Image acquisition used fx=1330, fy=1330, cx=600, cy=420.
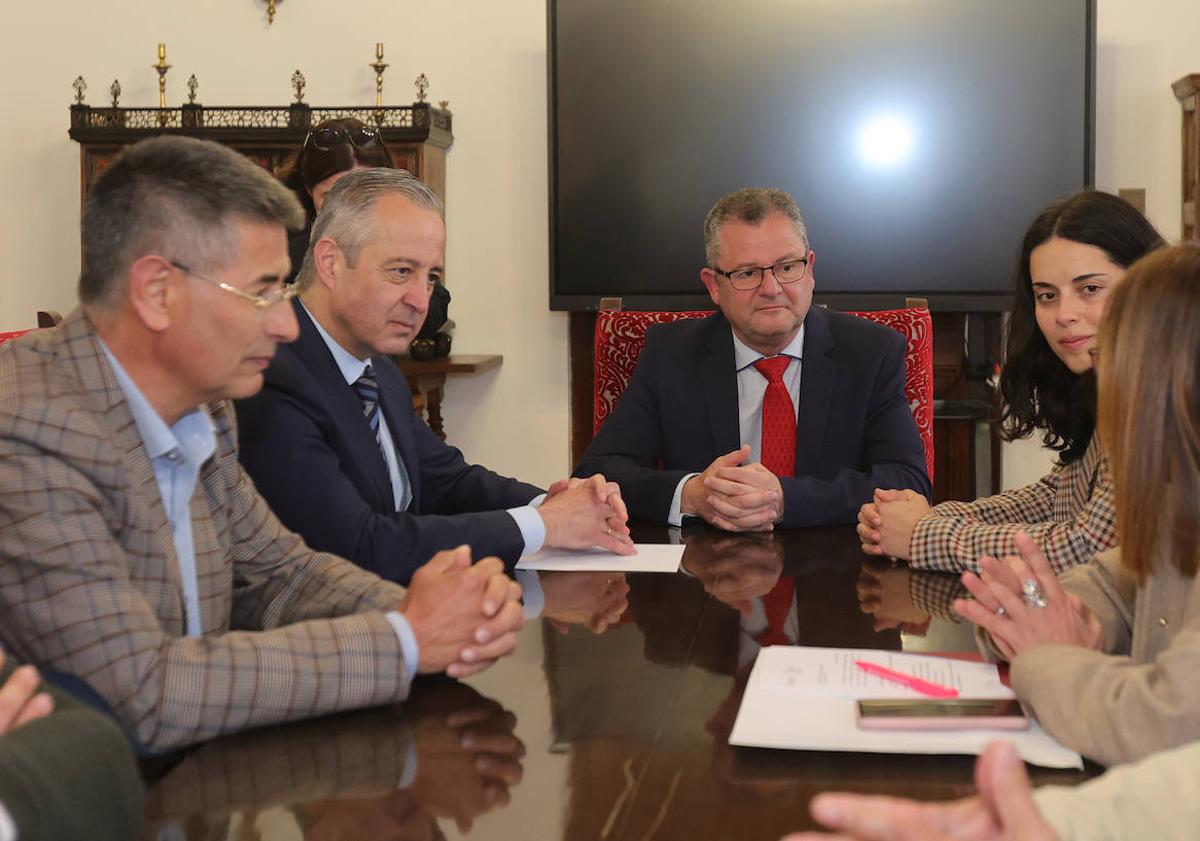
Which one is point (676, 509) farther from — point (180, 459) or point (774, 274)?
point (180, 459)

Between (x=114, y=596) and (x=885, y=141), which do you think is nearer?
(x=114, y=596)

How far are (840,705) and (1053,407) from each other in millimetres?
1437

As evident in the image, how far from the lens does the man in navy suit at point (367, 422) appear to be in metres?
2.17

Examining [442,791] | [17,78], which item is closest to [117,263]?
[442,791]

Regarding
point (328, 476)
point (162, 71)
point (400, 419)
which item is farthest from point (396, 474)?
point (162, 71)

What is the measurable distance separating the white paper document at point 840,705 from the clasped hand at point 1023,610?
0.17ft

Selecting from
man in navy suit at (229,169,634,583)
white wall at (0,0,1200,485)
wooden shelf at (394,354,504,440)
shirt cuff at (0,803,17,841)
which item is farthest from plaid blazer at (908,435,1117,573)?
white wall at (0,0,1200,485)

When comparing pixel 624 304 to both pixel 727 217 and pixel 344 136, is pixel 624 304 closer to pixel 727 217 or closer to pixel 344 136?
pixel 344 136

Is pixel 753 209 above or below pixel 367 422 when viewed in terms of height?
above

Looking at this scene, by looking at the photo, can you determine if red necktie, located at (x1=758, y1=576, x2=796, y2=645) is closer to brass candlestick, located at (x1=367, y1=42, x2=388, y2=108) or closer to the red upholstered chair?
the red upholstered chair

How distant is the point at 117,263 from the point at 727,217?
191 centimetres

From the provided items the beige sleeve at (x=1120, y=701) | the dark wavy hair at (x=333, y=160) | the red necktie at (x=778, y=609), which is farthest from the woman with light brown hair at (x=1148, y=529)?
the dark wavy hair at (x=333, y=160)

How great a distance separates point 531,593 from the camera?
2.05 meters

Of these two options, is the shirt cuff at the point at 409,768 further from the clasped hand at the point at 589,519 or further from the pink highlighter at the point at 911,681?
the clasped hand at the point at 589,519
